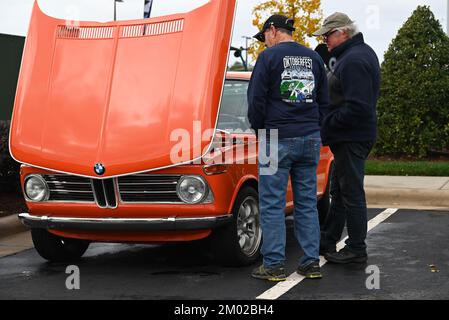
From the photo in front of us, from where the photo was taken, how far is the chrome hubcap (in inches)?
257

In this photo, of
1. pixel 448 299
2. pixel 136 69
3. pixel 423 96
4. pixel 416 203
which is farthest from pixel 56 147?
pixel 423 96

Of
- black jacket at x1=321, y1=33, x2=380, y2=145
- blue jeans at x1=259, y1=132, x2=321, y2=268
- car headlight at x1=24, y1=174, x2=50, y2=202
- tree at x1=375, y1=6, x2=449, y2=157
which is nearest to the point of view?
blue jeans at x1=259, y1=132, x2=321, y2=268

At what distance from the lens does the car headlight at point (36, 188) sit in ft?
21.2

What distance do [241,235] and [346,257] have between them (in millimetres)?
884

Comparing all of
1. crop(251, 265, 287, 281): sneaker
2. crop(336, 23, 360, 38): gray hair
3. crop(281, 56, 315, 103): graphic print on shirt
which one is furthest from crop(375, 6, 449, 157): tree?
crop(251, 265, 287, 281): sneaker

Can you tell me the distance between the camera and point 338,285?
230 inches

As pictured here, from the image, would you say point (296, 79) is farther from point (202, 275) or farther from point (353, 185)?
point (202, 275)

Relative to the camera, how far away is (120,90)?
6.33 m

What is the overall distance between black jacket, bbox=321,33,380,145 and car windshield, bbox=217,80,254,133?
2.91 ft

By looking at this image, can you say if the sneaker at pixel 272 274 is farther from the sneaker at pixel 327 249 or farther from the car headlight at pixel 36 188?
the car headlight at pixel 36 188

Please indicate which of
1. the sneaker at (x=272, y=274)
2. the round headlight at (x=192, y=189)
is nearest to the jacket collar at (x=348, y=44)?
the round headlight at (x=192, y=189)

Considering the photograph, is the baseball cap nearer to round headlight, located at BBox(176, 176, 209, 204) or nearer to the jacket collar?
the jacket collar

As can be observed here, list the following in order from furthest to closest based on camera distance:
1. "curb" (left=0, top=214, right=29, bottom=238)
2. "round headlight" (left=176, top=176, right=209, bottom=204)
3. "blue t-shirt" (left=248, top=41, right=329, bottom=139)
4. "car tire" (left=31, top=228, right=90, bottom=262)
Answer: "curb" (left=0, top=214, right=29, bottom=238), "car tire" (left=31, top=228, right=90, bottom=262), "round headlight" (left=176, top=176, right=209, bottom=204), "blue t-shirt" (left=248, top=41, right=329, bottom=139)
